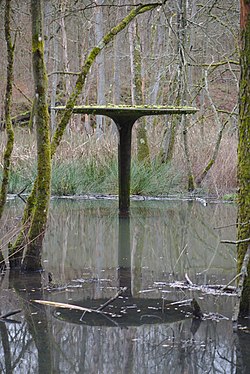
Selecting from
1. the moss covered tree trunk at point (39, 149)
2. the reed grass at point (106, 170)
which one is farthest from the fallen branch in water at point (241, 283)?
the reed grass at point (106, 170)

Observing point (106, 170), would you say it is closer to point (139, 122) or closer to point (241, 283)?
point (139, 122)

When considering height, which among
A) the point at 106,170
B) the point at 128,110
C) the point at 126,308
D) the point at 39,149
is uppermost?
the point at 128,110

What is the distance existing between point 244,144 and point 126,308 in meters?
1.30

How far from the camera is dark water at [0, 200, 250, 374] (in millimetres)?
3639

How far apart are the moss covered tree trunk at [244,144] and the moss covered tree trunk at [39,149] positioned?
77.2 inches

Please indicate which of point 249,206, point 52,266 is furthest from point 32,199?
point 249,206

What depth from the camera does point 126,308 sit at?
4.66m

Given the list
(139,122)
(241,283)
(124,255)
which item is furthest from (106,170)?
(241,283)

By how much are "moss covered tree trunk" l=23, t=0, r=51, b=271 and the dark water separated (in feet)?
0.71

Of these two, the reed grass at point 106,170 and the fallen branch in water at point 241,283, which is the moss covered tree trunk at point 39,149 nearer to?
the fallen branch in water at point 241,283

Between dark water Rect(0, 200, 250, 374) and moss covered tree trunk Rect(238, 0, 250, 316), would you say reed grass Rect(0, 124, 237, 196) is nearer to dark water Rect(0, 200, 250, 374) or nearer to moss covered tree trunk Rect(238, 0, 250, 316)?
dark water Rect(0, 200, 250, 374)

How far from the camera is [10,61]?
5996mm

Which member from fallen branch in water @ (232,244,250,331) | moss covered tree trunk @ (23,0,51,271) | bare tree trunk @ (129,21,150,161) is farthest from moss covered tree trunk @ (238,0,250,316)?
bare tree trunk @ (129,21,150,161)

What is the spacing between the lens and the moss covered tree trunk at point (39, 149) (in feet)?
19.0
